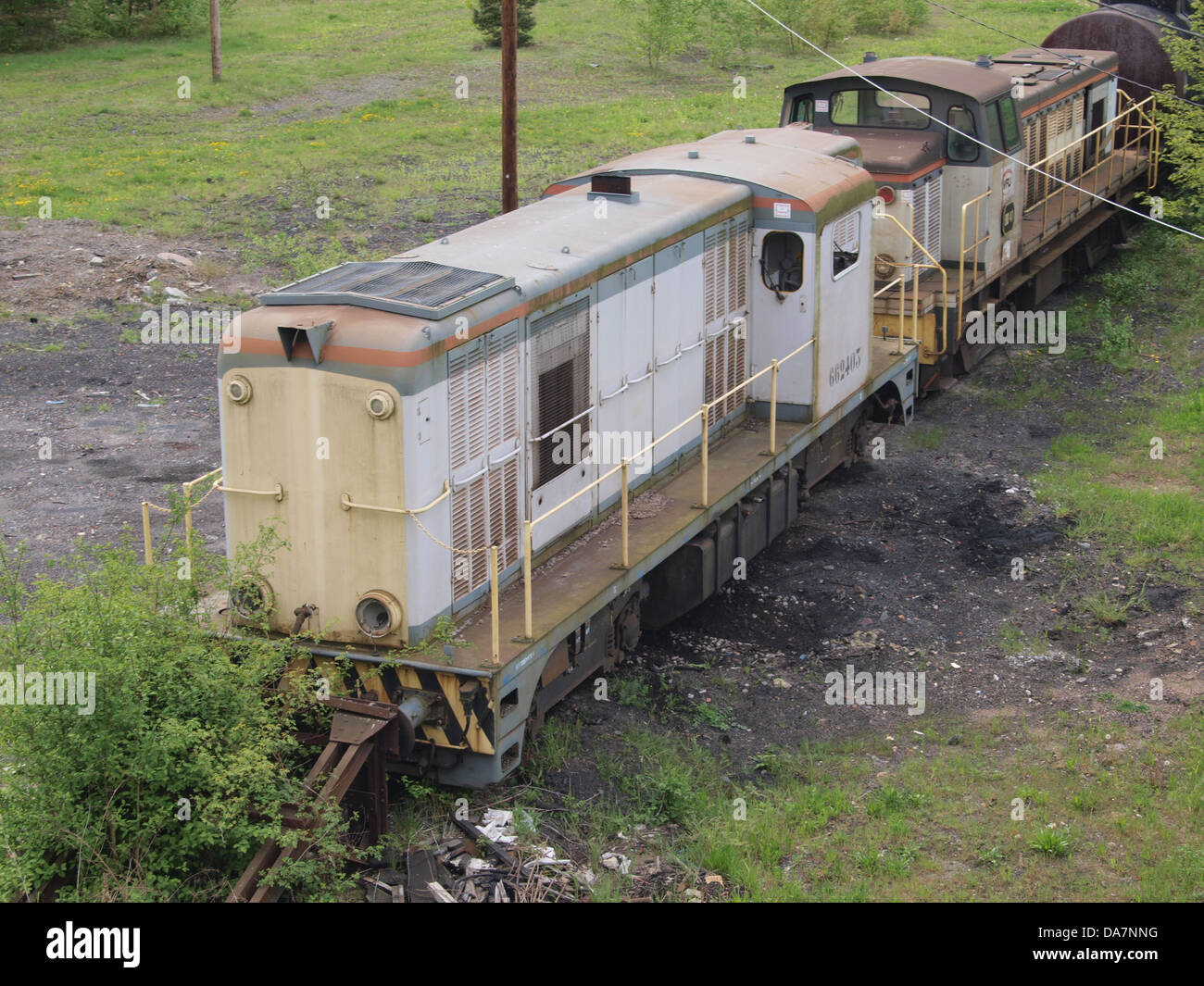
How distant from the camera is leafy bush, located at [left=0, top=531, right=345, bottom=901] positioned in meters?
7.47

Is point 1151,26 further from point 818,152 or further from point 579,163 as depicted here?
point 818,152

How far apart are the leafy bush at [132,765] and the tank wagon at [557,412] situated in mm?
659

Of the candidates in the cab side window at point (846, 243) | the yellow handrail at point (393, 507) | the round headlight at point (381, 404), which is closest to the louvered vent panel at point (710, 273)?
the cab side window at point (846, 243)

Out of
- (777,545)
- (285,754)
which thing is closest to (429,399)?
(285,754)

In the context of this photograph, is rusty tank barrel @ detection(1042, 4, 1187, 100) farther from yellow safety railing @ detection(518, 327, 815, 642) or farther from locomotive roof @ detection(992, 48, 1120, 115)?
yellow safety railing @ detection(518, 327, 815, 642)

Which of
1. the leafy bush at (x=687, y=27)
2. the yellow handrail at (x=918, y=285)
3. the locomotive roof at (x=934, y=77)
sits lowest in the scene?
the yellow handrail at (x=918, y=285)

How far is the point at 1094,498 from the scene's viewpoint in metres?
14.6

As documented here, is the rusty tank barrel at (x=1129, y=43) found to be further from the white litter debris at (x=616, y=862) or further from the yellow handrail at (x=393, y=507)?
the white litter debris at (x=616, y=862)

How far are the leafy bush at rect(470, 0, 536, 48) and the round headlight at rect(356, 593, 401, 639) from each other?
31261mm

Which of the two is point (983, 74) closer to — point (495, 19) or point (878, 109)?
point (878, 109)

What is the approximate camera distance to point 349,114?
107 ft

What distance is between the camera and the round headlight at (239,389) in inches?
346

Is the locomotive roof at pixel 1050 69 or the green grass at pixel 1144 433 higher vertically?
the locomotive roof at pixel 1050 69

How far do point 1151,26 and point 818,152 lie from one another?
1288cm
